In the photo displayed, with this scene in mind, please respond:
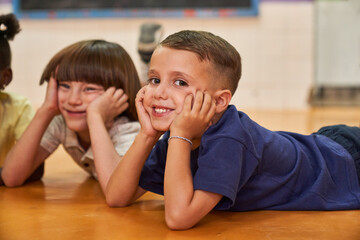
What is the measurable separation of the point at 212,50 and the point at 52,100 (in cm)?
72

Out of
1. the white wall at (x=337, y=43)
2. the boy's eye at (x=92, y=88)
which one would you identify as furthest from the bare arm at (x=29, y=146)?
the white wall at (x=337, y=43)

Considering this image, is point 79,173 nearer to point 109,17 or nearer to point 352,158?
point 352,158

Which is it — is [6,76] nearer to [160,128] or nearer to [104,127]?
[104,127]

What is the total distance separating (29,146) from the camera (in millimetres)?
1641

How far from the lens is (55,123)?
1810 millimetres

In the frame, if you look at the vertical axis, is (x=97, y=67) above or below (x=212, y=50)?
below

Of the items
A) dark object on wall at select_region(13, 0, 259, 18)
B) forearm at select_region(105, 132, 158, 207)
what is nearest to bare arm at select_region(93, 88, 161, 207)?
forearm at select_region(105, 132, 158, 207)

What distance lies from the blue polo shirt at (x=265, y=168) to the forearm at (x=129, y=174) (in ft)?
0.17

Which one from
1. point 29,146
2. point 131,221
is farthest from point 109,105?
point 131,221

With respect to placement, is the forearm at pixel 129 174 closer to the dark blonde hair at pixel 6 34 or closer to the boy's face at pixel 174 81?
the boy's face at pixel 174 81

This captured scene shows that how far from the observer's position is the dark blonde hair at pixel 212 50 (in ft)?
3.94

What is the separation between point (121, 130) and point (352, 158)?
799 millimetres

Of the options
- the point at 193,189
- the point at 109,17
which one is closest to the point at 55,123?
the point at 193,189

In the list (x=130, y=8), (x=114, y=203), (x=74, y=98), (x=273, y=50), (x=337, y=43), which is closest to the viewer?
(x=114, y=203)
